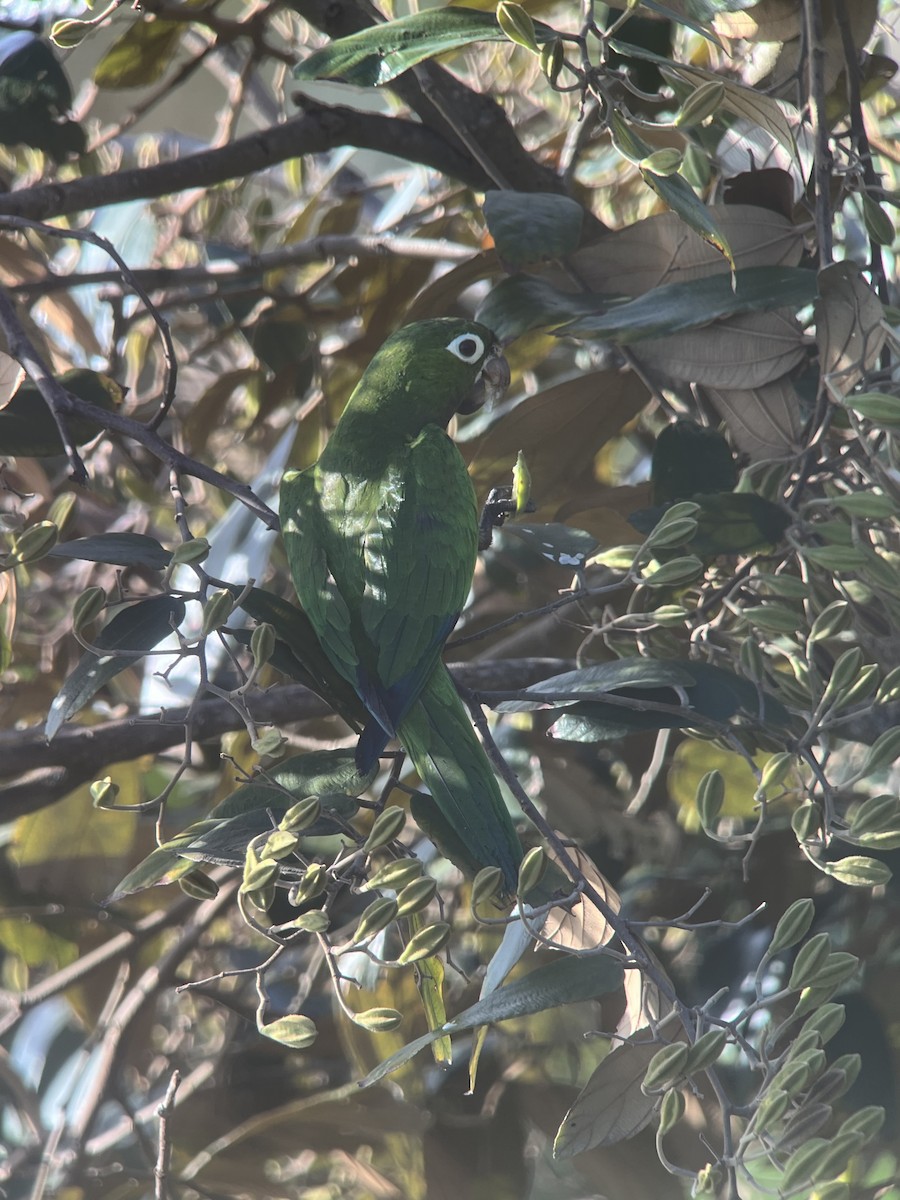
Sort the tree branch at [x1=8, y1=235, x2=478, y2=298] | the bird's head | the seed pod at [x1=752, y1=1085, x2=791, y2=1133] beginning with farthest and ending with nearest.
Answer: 1. the tree branch at [x1=8, y1=235, x2=478, y2=298]
2. the bird's head
3. the seed pod at [x1=752, y1=1085, x2=791, y2=1133]

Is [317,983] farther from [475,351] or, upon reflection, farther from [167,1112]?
[475,351]

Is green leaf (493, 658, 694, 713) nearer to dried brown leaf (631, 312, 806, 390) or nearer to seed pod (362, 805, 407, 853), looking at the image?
seed pod (362, 805, 407, 853)

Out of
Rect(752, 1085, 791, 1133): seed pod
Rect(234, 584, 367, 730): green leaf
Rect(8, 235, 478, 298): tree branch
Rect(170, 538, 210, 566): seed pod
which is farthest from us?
Rect(8, 235, 478, 298): tree branch

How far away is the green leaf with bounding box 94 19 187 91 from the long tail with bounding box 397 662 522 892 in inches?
31.8

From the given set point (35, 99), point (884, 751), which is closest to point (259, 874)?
point (884, 751)

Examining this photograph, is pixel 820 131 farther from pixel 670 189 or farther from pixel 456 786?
pixel 456 786

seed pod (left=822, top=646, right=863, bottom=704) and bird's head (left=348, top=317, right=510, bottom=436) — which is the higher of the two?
bird's head (left=348, top=317, right=510, bottom=436)

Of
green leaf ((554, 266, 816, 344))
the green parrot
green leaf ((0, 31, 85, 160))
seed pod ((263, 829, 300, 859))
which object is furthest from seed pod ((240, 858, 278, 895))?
green leaf ((0, 31, 85, 160))

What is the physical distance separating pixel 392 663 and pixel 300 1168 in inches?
25.4

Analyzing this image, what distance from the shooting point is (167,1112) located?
747 mm

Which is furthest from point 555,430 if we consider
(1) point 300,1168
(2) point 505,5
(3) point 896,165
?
(1) point 300,1168

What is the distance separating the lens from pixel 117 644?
0.68 metres

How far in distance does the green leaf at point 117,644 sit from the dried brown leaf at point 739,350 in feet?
1.36

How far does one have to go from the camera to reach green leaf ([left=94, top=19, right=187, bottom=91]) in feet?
3.87
